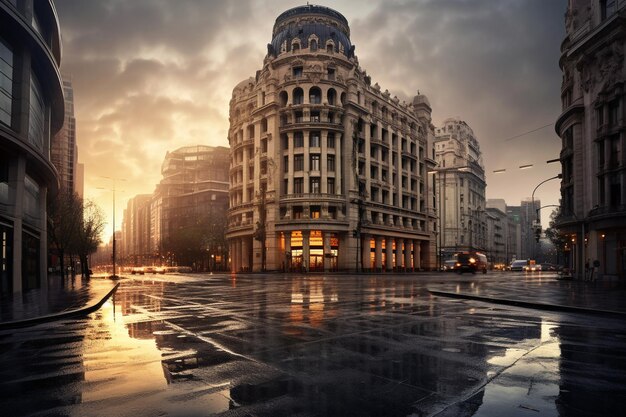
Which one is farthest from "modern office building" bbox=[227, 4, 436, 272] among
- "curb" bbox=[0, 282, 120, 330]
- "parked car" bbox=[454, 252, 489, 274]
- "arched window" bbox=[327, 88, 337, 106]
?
A: "curb" bbox=[0, 282, 120, 330]

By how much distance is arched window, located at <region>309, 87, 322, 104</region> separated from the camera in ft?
218

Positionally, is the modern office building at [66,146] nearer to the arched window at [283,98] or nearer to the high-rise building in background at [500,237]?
the arched window at [283,98]

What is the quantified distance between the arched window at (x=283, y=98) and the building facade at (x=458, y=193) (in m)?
60.9

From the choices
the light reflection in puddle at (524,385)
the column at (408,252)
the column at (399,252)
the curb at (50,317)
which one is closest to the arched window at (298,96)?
the column at (399,252)

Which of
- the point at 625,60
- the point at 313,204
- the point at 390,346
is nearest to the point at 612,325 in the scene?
the point at 390,346

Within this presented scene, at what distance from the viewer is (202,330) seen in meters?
10.2

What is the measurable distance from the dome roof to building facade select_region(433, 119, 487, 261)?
5470 cm

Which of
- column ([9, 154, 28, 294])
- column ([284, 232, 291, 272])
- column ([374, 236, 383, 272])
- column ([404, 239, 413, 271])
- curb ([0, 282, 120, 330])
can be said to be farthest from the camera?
column ([404, 239, 413, 271])

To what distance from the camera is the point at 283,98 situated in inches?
2692

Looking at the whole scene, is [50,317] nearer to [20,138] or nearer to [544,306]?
[20,138]

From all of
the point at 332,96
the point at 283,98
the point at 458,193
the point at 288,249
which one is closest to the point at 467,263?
the point at 288,249

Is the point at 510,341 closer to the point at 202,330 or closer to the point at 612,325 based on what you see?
the point at 612,325

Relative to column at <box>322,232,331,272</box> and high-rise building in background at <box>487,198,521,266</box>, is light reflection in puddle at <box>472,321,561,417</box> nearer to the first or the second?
column at <box>322,232,331,272</box>

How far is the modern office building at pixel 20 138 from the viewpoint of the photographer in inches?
851
